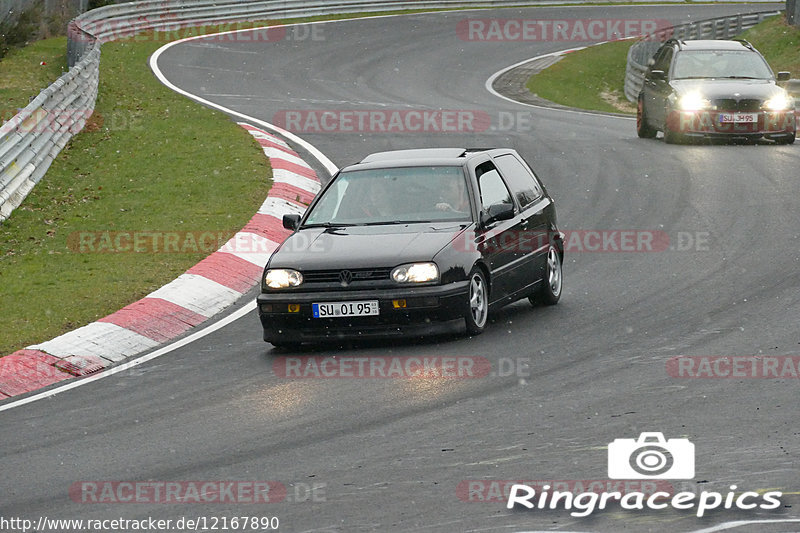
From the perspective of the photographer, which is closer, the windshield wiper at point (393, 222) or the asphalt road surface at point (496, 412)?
the asphalt road surface at point (496, 412)

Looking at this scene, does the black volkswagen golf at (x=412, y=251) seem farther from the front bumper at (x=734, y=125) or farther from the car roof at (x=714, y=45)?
the car roof at (x=714, y=45)

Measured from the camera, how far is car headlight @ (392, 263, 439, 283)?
33.7 feet

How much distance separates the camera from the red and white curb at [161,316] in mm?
10141

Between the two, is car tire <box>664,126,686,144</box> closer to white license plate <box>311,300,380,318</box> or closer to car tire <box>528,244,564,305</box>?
car tire <box>528,244,564,305</box>

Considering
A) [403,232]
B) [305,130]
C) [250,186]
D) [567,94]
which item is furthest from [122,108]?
[403,232]

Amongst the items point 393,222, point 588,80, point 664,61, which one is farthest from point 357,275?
point 588,80

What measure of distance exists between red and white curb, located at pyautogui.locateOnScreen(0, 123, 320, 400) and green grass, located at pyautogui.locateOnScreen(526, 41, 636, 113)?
17.4m

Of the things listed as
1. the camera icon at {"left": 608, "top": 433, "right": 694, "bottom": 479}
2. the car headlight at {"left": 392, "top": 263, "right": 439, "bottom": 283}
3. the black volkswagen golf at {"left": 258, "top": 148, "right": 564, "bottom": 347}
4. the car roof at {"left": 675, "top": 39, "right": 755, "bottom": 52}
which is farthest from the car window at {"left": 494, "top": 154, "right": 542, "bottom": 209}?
the car roof at {"left": 675, "top": 39, "right": 755, "bottom": 52}

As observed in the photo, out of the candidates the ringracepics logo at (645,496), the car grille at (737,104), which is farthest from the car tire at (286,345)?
the car grille at (737,104)

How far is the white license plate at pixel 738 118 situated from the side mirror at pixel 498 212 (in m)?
11.6

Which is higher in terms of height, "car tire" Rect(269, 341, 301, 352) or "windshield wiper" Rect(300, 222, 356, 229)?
"windshield wiper" Rect(300, 222, 356, 229)

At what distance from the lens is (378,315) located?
33.4ft

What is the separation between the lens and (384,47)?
3953 centimetres

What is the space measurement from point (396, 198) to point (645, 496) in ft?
17.7
